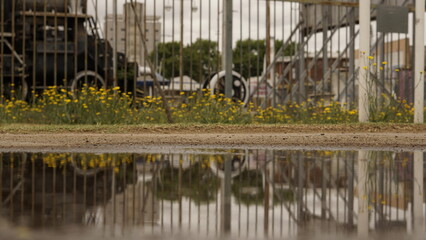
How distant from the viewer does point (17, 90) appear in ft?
65.8

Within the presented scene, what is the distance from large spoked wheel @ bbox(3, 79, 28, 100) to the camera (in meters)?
19.0

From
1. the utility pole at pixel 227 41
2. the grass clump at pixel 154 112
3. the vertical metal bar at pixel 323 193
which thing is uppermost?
the utility pole at pixel 227 41

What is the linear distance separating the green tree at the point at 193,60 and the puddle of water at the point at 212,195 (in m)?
8.24

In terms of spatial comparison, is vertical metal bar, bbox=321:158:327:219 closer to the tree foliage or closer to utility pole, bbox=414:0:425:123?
utility pole, bbox=414:0:425:123

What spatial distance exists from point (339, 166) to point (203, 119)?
26.1 ft

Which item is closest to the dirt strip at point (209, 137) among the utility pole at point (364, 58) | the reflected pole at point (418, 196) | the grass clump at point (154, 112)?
the utility pole at point (364, 58)

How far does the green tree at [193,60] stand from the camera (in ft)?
61.5

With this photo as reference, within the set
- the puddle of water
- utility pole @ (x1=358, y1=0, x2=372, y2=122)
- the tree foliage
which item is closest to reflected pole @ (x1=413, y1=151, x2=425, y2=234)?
the puddle of water

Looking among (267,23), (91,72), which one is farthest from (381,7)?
(91,72)

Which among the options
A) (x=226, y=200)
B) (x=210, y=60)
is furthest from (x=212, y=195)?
(x=210, y=60)

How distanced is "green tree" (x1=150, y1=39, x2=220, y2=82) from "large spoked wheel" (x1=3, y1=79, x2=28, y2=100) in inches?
139

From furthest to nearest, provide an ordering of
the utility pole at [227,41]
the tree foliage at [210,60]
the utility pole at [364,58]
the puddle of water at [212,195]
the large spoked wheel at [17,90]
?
1. the tree foliage at [210,60]
2. the large spoked wheel at [17,90]
3. the utility pole at [227,41]
4. the utility pole at [364,58]
5. the puddle of water at [212,195]

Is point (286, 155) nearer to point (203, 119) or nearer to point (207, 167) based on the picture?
point (207, 167)

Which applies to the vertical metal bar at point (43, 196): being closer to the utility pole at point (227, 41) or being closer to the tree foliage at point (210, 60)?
the utility pole at point (227, 41)
